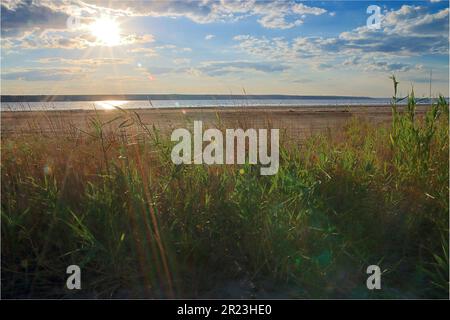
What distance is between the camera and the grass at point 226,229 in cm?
264

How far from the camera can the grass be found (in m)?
2.64

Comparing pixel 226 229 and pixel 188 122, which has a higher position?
pixel 188 122

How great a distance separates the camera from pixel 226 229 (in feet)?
9.45

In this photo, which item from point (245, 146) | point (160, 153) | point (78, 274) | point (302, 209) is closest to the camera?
point (78, 274)

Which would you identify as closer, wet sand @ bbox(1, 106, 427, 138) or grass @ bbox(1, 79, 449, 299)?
grass @ bbox(1, 79, 449, 299)

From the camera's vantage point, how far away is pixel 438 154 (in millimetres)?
3533

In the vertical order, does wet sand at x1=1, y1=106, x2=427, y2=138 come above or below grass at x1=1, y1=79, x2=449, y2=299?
above

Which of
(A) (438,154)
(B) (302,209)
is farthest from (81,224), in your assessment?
(A) (438,154)

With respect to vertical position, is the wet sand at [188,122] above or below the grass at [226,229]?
above

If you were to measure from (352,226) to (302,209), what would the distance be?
408 millimetres

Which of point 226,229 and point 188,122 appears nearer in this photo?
point 226,229

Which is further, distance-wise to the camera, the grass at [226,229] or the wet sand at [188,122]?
the wet sand at [188,122]

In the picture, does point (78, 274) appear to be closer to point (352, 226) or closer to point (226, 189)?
point (226, 189)
